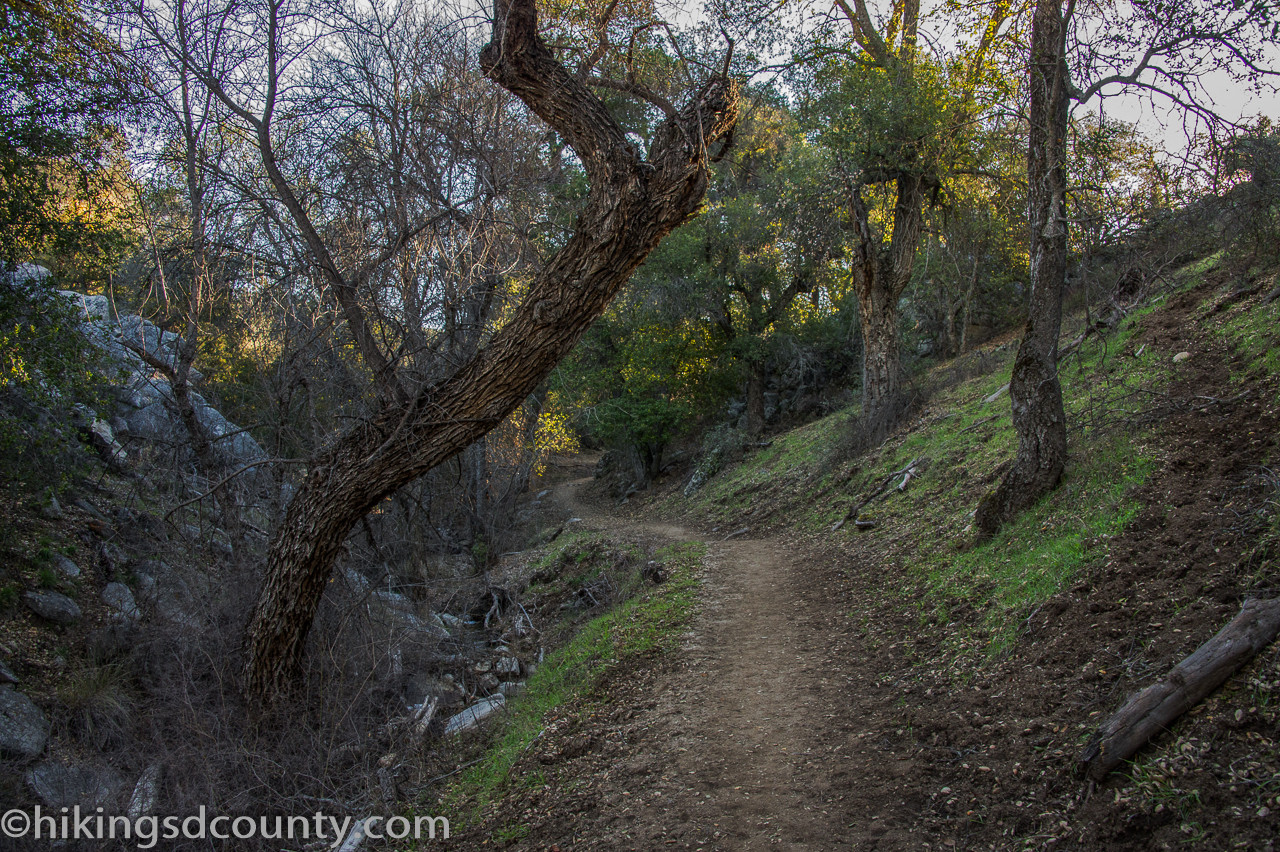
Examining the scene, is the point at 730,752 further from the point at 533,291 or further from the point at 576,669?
the point at 533,291

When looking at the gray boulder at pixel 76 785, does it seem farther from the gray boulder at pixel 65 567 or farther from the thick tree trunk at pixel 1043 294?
the thick tree trunk at pixel 1043 294

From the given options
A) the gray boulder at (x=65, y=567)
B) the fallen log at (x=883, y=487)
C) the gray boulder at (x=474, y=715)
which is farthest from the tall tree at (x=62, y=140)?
the fallen log at (x=883, y=487)

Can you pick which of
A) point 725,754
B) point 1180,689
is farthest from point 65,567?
point 1180,689

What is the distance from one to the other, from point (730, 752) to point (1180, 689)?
2.50m

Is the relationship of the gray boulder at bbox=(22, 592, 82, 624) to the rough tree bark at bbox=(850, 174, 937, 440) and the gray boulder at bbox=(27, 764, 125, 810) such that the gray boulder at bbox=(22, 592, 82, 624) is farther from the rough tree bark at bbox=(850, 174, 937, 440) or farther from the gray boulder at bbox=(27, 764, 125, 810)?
the rough tree bark at bbox=(850, 174, 937, 440)

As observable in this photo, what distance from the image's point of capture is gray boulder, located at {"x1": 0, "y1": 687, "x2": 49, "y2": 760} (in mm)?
5680

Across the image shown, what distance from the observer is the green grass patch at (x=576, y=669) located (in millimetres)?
5008

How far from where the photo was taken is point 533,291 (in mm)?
4586

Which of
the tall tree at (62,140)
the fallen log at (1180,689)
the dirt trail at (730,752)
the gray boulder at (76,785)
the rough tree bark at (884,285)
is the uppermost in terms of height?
the tall tree at (62,140)

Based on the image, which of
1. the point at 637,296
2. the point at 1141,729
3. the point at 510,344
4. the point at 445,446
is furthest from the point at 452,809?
the point at 637,296

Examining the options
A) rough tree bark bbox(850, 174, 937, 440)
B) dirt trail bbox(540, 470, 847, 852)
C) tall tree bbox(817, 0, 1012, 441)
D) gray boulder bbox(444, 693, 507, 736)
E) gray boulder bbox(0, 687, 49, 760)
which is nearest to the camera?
dirt trail bbox(540, 470, 847, 852)

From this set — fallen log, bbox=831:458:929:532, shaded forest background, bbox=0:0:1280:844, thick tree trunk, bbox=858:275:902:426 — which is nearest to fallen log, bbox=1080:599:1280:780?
shaded forest background, bbox=0:0:1280:844

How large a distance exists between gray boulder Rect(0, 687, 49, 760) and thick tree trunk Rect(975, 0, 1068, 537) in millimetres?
8895

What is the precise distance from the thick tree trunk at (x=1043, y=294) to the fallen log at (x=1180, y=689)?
352cm
